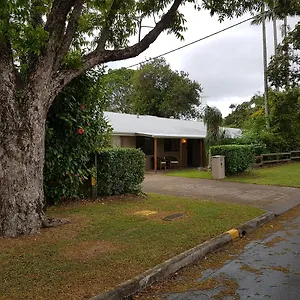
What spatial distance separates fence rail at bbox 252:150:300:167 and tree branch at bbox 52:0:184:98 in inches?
576

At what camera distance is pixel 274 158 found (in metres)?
23.4

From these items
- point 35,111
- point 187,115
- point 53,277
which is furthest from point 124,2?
point 187,115

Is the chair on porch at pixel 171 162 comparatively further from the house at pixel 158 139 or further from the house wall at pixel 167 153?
the house wall at pixel 167 153

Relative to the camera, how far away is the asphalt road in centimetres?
394

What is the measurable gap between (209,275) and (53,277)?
207 cm

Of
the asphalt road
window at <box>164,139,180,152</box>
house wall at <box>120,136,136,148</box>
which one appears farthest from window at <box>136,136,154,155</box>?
the asphalt road

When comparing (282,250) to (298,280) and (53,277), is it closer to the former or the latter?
(298,280)

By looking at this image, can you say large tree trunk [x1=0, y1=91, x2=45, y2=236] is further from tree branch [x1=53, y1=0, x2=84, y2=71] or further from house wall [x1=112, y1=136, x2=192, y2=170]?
house wall [x1=112, y1=136, x2=192, y2=170]

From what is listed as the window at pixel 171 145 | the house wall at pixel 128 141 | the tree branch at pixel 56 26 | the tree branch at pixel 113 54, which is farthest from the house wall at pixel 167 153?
the tree branch at pixel 56 26

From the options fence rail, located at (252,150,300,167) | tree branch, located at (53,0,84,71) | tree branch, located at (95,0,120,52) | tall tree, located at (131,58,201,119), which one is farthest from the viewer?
tall tree, located at (131,58,201,119)

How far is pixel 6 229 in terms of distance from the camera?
5.79 meters

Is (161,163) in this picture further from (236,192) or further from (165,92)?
(165,92)

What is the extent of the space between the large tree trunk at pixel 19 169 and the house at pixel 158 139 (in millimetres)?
12945

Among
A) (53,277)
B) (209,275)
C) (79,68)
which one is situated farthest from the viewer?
(79,68)
